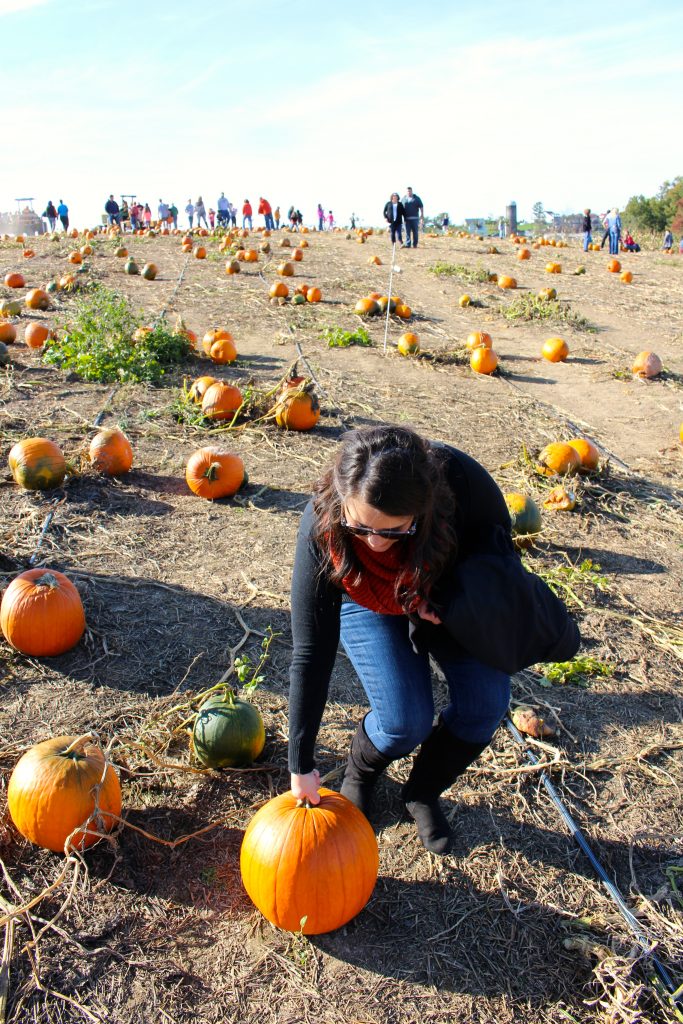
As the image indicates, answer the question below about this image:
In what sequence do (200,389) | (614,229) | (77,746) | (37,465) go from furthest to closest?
(614,229)
(200,389)
(37,465)
(77,746)

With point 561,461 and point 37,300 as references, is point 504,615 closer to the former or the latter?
point 561,461

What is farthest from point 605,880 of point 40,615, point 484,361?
point 484,361

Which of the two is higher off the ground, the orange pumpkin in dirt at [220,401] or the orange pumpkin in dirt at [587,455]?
the orange pumpkin in dirt at [220,401]

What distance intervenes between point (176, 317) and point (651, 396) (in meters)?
7.29

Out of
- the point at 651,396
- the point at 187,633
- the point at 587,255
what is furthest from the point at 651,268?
the point at 187,633

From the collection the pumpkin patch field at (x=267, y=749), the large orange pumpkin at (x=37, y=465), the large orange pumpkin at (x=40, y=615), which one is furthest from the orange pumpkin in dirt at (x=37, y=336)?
the large orange pumpkin at (x=40, y=615)

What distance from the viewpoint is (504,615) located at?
2.23 metres

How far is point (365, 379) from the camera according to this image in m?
9.16

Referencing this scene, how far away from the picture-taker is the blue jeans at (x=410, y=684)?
8.61 feet

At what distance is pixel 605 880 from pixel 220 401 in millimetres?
5473

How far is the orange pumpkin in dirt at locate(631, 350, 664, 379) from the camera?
376 inches

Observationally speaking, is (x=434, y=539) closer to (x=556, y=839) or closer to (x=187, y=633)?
(x=556, y=839)

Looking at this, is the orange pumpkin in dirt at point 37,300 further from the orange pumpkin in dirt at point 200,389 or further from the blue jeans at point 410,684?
the blue jeans at point 410,684

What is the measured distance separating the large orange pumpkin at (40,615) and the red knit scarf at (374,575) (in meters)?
1.91
